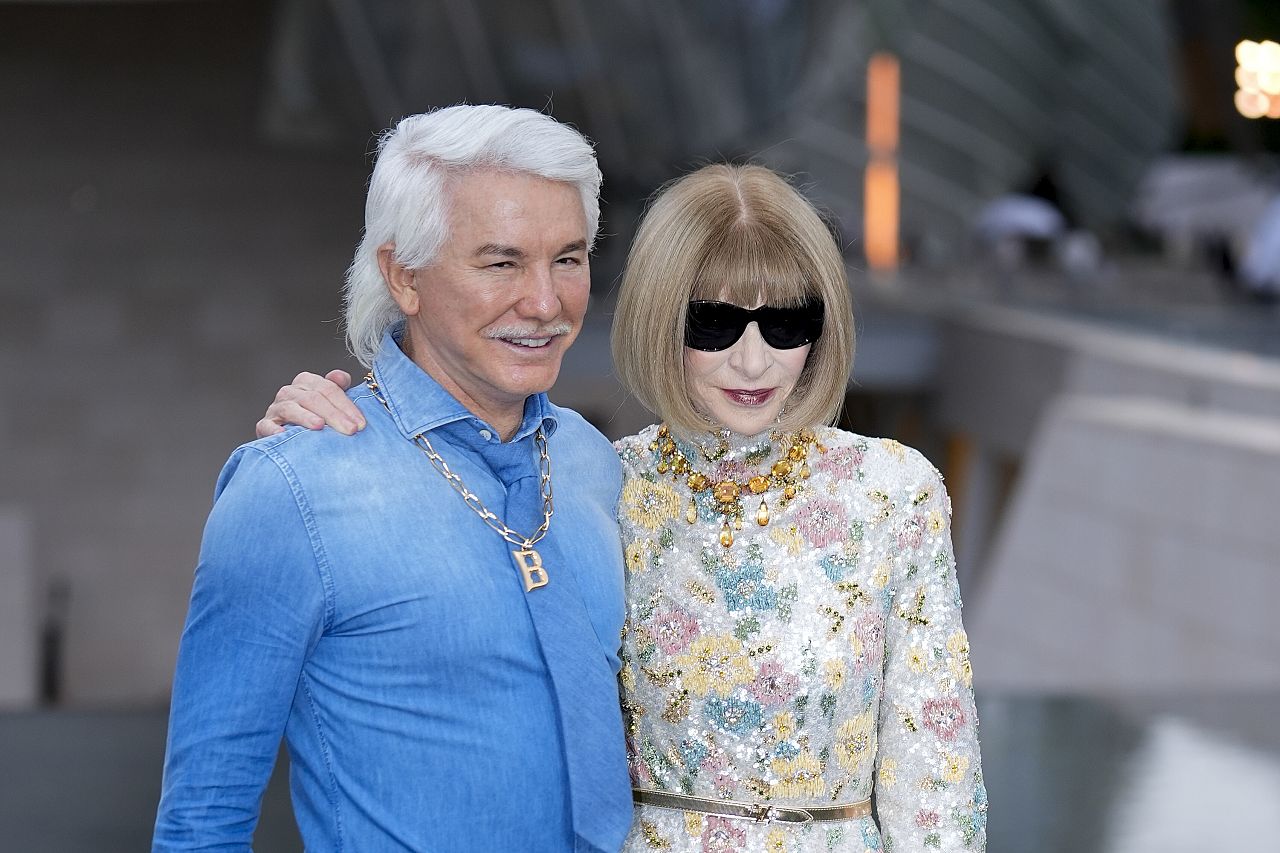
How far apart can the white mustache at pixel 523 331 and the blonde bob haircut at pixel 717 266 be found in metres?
0.19

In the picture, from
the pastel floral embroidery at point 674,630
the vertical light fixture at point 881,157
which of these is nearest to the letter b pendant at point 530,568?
the pastel floral embroidery at point 674,630

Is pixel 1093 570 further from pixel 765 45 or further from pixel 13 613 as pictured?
pixel 765 45

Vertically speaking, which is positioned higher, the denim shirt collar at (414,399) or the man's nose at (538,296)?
the man's nose at (538,296)

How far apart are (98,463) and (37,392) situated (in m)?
0.97

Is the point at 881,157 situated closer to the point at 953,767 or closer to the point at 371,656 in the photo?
the point at 953,767

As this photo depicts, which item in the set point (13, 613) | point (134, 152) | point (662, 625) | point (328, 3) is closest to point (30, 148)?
point (134, 152)

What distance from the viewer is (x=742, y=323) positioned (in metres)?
2.16

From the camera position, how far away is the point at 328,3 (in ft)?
40.3

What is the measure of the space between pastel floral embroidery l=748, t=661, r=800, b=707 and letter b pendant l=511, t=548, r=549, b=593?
39cm

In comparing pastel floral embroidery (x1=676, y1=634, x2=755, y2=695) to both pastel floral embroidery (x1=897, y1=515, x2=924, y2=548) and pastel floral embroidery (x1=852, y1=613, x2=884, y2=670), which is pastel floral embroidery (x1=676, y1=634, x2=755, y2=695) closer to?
pastel floral embroidery (x1=852, y1=613, x2=884, y2=670)

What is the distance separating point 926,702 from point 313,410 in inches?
39.3

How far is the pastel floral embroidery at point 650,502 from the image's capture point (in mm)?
2295

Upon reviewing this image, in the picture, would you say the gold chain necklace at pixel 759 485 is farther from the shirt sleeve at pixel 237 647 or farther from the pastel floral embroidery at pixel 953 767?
the shirt sleeve at pixel 237 647

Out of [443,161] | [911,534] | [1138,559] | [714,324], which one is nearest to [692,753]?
[911,534]
